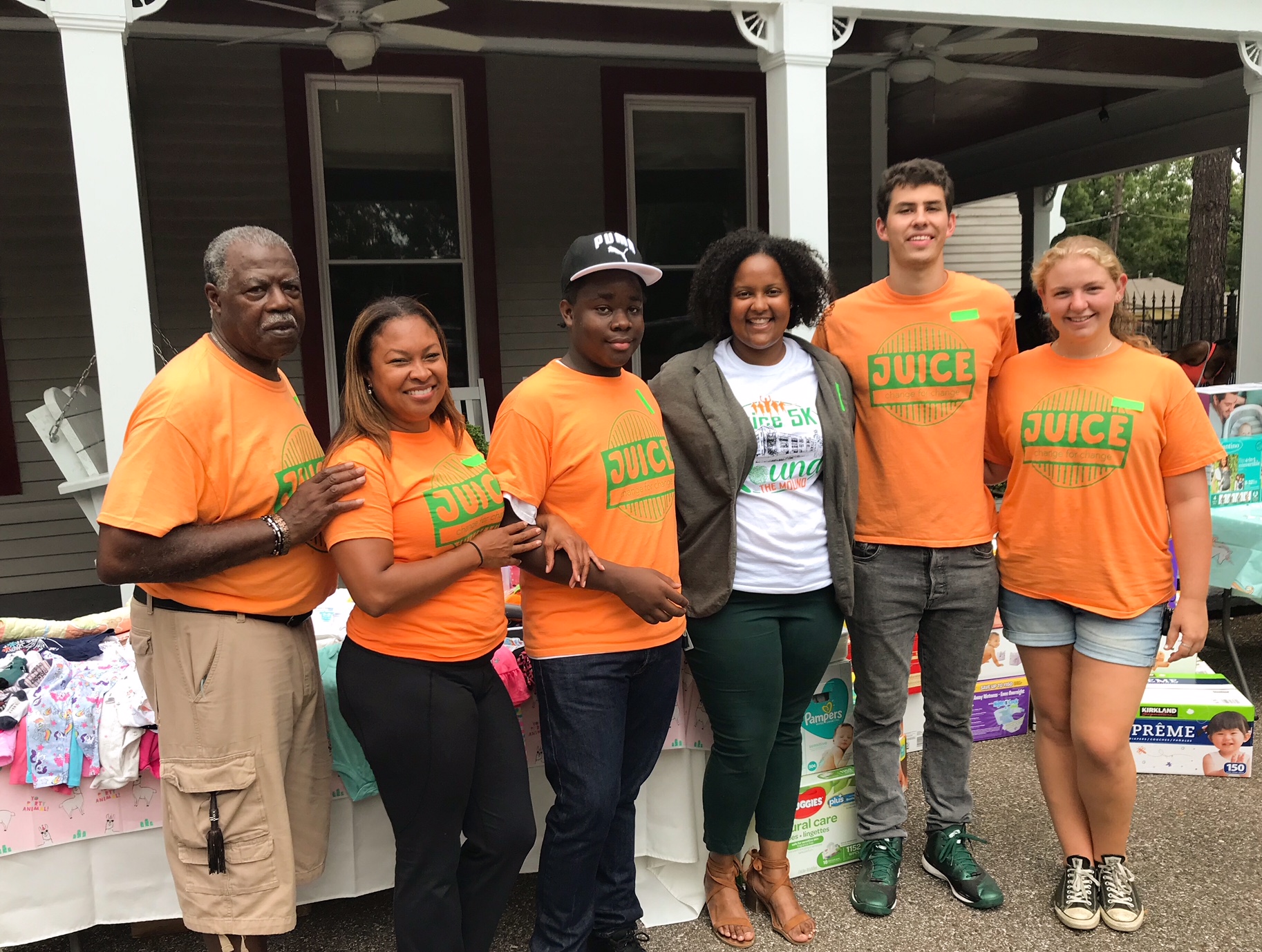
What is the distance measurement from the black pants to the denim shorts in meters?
1.48

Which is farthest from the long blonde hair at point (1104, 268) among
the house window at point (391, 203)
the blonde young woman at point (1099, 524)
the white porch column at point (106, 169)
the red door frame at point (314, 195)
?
the red door frame at point (314, 195)

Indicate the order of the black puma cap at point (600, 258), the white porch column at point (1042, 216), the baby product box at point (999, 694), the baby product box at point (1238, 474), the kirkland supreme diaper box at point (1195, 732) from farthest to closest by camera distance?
the white porch column at point (1042, 216) → the baby product box at point (1238, 474) → the baby product box at point (999, 694) → the kirkland supreme diaper box at point (1195, 732) → the black puma cap at point (600, 258)

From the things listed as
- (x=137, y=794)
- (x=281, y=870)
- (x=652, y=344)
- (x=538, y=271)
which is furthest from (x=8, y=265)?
(x=281, y=870)

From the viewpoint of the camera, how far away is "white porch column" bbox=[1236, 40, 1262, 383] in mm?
5328

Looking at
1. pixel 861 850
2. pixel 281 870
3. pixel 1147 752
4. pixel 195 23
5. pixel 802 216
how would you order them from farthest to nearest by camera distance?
pixel 195 23 < pixel 802 216 < pixel 1147 752 < pixel 861 850 < pixel 281 870

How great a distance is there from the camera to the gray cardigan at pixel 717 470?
235 centimetres

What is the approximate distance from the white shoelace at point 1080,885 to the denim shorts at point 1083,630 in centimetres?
66

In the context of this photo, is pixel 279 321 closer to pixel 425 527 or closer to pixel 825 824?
pixel 425 527

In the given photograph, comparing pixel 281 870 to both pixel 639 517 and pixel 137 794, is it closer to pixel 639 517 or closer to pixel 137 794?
pixel 137 794

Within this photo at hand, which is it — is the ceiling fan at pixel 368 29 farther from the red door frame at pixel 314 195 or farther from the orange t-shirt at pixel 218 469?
the orange t-shirt at pixel 218 469

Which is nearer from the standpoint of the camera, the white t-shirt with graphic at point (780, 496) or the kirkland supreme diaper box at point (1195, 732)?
the white t-shirt with graphic at point (780, 496)

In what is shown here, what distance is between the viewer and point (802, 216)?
442 centimetres

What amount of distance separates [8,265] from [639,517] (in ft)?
19.1

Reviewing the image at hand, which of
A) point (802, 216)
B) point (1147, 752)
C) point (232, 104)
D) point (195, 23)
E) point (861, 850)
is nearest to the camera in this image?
point (861, 850)
